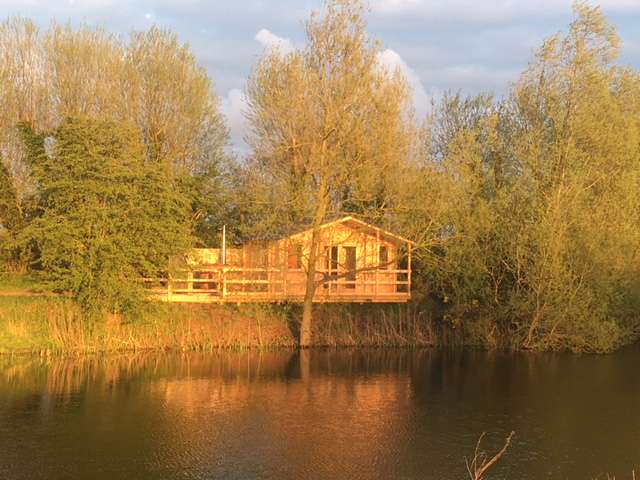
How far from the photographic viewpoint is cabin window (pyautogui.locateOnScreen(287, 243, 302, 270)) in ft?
99.2

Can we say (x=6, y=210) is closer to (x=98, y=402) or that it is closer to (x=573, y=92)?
(x=98, y=402)

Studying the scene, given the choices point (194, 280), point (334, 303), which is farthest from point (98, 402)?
point (334, 303)

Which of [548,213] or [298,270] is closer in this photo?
[548,213]

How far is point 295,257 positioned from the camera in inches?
1298

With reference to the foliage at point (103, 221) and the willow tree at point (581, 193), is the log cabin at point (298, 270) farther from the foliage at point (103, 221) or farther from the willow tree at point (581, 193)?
the willow tree at point (581, 193)

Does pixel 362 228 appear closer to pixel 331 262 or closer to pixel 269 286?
pixel 331 262

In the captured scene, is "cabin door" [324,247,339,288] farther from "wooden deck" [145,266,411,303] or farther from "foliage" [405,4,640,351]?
"foliage" [405,4,640,351]

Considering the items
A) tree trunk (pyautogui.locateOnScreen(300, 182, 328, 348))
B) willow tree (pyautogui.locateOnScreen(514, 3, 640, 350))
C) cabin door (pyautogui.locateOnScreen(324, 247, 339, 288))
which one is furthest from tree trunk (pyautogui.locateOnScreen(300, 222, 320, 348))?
willow tree (pyautogui.locateOnScreen(514, 3, 640, 350))

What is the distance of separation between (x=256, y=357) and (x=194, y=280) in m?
4.85

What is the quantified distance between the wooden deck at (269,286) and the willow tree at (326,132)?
7.95 feet

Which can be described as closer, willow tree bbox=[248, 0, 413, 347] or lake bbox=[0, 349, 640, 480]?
lake bbox=[0, 349, 640, 480]

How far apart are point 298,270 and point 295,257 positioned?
0.62m

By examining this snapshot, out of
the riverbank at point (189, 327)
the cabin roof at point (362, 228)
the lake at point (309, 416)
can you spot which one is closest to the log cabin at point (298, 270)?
the cabin roof at point (362, 228)

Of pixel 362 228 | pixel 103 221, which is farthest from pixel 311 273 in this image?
pixel 103 221
